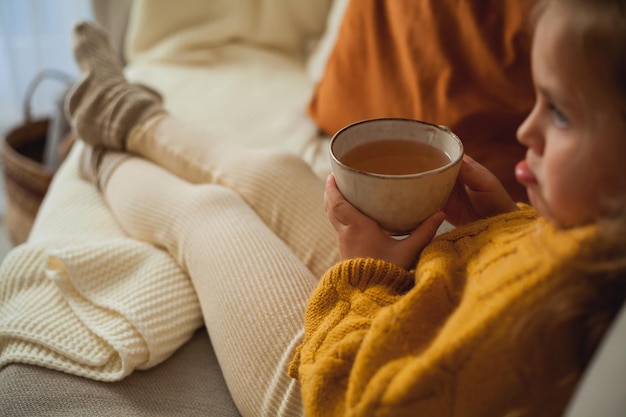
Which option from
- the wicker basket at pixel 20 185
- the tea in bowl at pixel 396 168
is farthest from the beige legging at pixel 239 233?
the wicker basket at pixel 20 185

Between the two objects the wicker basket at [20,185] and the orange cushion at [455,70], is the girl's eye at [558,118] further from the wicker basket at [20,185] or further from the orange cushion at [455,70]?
the wicker basket at [20,185]

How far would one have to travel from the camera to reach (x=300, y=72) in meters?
1.41

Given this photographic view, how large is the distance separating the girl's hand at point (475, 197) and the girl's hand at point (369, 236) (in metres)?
0.09

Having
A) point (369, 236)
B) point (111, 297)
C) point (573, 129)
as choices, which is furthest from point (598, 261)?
point (111, 297)

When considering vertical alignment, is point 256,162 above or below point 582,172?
below

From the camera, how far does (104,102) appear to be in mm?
1059

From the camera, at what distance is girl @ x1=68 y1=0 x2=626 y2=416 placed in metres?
0.44

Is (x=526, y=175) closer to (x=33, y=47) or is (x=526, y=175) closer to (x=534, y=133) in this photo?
(x=534, y=133)

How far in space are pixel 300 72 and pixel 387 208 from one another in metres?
0.91

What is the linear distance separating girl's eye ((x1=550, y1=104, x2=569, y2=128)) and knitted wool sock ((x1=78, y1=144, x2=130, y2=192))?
0.75 meters

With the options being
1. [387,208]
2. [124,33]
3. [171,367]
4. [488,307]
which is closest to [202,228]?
[171,367]

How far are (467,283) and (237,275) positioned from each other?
0.29 m

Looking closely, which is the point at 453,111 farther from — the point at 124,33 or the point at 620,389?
the point at 124,33

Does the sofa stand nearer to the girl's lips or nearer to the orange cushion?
the orange cushion
